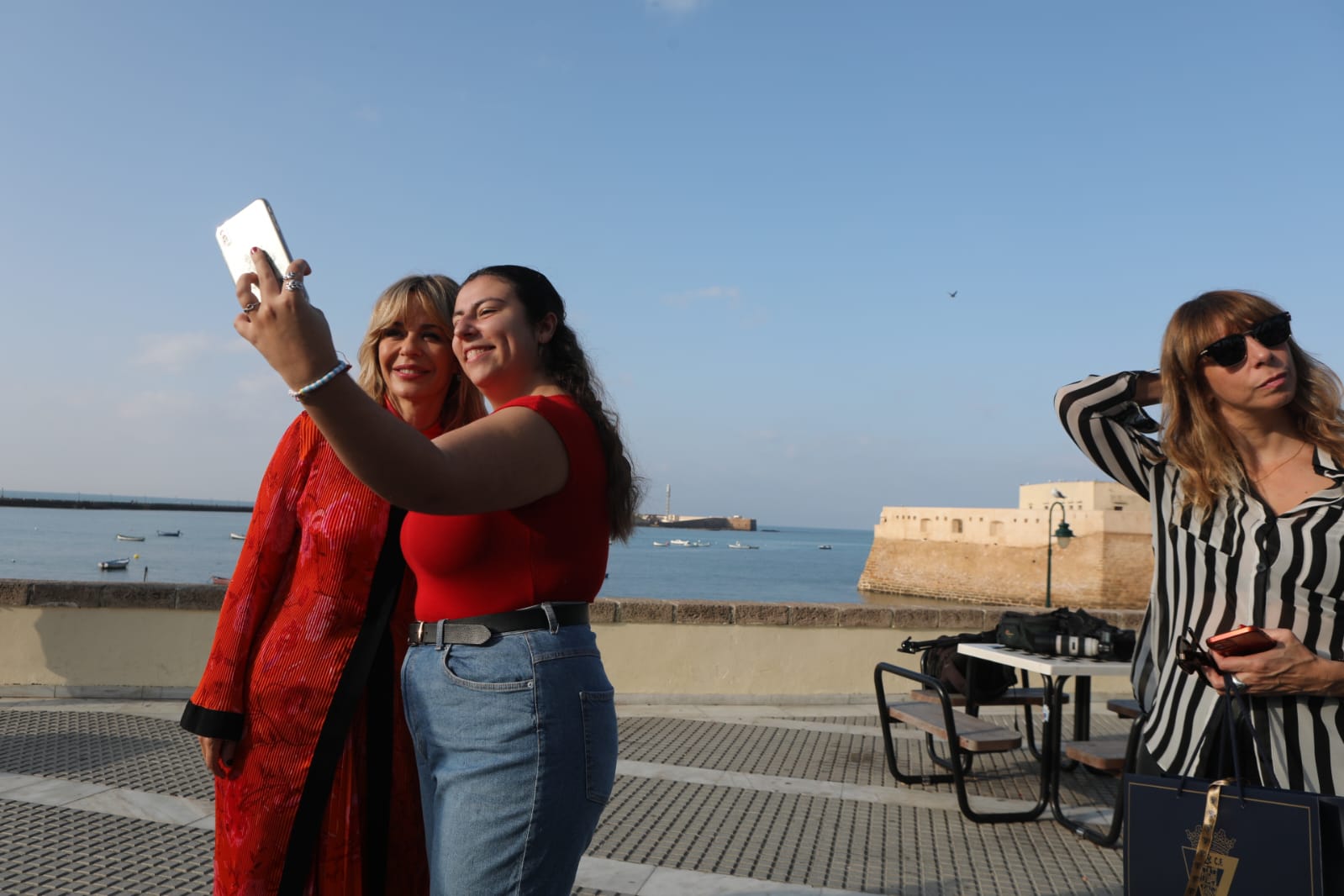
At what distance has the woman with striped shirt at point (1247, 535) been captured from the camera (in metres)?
1.86

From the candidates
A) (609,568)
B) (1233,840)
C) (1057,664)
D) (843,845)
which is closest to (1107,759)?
(1057,664)

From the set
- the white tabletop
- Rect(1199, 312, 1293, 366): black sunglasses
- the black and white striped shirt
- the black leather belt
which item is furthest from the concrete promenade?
Rect(1199, 312, 1293, 366): black sunglasses

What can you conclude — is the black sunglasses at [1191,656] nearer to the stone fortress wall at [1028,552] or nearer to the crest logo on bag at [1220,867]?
the crest logo on bag at [1220,867]

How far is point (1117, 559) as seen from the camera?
44719 mm

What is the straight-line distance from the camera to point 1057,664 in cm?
466

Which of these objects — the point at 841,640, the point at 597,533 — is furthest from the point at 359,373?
the point at 841,640

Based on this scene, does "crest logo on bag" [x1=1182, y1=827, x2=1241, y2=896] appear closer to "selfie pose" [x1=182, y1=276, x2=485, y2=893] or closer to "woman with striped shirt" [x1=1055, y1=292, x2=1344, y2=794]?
"woman with striped shirt" [x1=1055, y1=292, x2=1344, y2=794]

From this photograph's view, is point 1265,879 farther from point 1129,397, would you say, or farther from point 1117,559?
point 1117,559

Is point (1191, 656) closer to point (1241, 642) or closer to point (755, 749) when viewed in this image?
point (1241, 642)

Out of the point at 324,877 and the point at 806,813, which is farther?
the point at 806,813

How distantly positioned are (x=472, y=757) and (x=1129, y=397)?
179cm

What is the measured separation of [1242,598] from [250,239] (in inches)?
79.3

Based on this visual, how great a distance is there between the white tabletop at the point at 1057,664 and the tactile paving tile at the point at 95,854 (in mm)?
3822

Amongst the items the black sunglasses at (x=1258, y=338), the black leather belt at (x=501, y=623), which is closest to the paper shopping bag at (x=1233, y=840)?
the black sunglasses at (x=1258, y=338)
